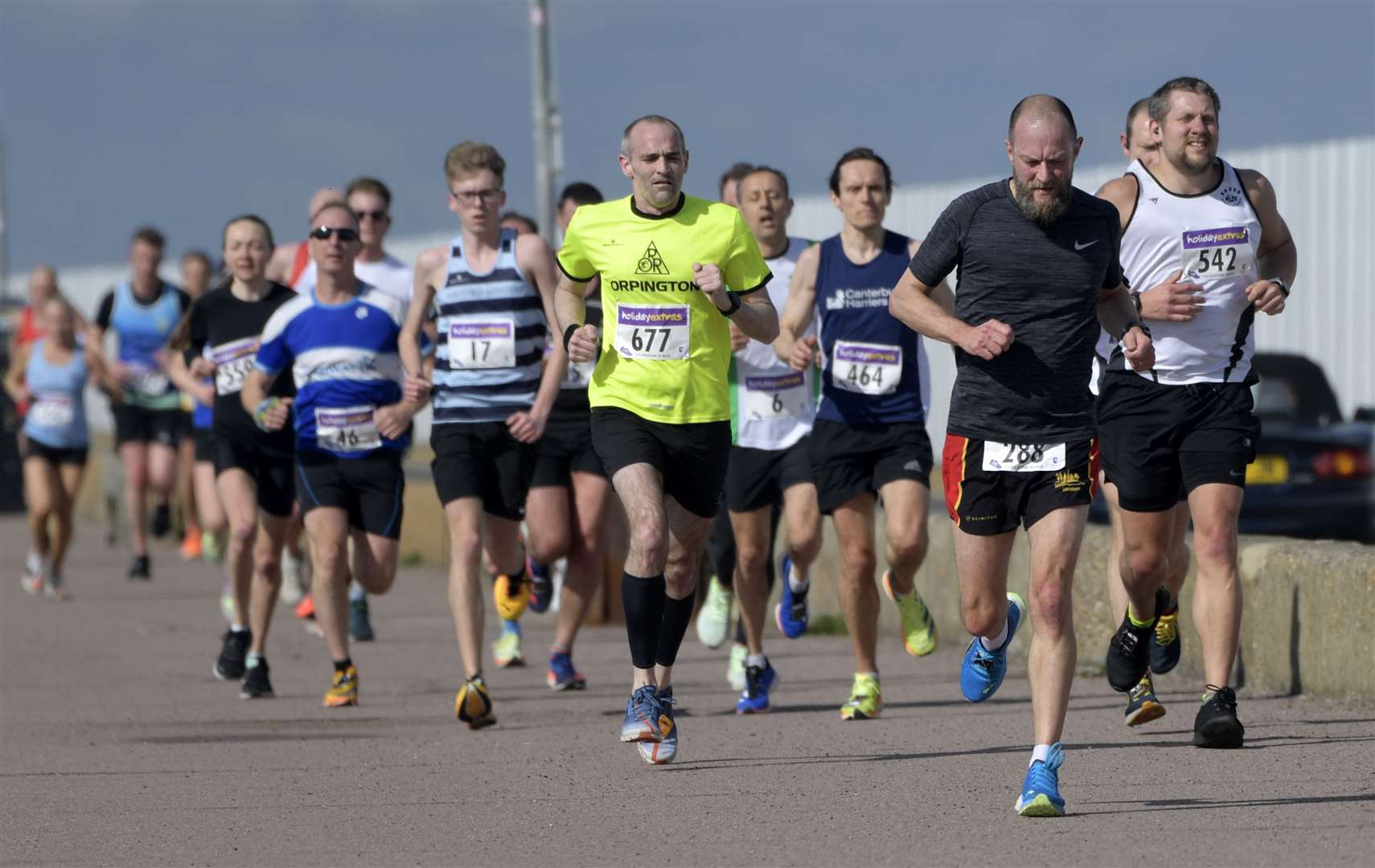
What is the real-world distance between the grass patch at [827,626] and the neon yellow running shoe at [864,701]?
12.7ft

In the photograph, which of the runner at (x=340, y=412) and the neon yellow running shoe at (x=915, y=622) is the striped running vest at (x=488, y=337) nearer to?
the runner at (x=340, y=412)

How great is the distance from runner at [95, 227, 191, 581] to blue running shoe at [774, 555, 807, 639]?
767 cm

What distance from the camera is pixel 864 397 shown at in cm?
969

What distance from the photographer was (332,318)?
34.3 feet

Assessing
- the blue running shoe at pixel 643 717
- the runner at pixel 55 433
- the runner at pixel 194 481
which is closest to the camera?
the blue running shoe at pixel 643 717

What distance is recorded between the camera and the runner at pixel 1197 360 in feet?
27.1

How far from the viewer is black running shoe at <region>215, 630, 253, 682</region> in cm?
1140

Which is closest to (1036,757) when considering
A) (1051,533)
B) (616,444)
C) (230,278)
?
(1051,533)

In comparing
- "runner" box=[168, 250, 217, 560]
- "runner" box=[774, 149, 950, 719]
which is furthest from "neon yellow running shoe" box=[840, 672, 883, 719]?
"runner" box=[168, 250, 217, 560]

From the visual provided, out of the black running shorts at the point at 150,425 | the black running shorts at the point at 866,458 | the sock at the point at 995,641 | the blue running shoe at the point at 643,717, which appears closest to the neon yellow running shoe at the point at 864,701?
the black running shorts at the point at 866,458

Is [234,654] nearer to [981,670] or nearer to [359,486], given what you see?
[359,486]

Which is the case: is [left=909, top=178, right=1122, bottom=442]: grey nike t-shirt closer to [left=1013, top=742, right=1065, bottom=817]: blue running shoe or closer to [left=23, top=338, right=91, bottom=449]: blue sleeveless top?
[left=1013, top=742, right=1065, bottom=817]: blue running shoe

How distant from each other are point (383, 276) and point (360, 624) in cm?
218

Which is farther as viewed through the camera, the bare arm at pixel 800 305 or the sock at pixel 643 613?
the bare arm at pixel 800 305
